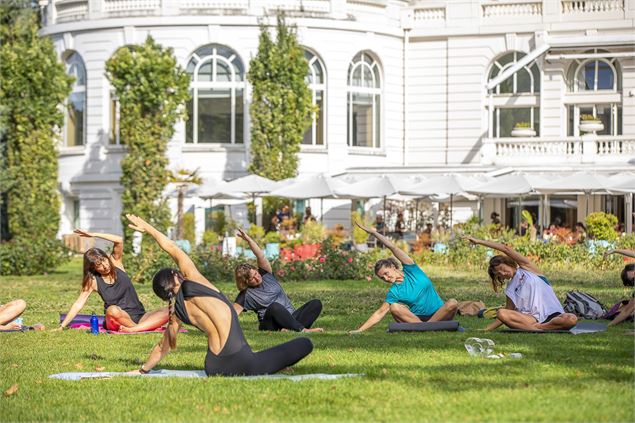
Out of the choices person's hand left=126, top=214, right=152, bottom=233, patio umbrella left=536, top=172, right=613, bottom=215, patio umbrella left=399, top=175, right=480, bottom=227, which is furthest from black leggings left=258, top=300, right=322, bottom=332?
patio umbrella left=536, top=172, right=613, bottom=215

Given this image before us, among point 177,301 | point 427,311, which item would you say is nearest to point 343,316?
point 427,311

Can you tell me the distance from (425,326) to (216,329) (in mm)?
4584

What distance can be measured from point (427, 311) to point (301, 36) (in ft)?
88.4

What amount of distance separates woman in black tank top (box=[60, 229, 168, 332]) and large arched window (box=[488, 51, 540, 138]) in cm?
2821

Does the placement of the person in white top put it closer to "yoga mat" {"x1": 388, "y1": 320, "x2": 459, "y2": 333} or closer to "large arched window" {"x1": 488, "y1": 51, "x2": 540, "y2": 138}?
"yoga mat" {"x1": 388, "y1": 320, "x2": 459, "y2": 333}

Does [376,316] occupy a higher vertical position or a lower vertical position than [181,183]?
lower

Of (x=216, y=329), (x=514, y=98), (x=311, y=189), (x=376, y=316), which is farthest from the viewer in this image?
(x=514, y=98)

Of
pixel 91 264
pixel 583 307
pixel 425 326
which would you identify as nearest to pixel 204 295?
pixel 425 326

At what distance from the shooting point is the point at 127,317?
54.6 feet

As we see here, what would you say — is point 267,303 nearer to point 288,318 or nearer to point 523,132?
point 288,318

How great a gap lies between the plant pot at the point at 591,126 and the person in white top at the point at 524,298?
26.5 meters

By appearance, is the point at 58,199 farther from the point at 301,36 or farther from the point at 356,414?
the point at 356,414

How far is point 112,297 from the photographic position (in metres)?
16.7

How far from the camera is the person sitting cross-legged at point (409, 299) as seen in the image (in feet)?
51.5
